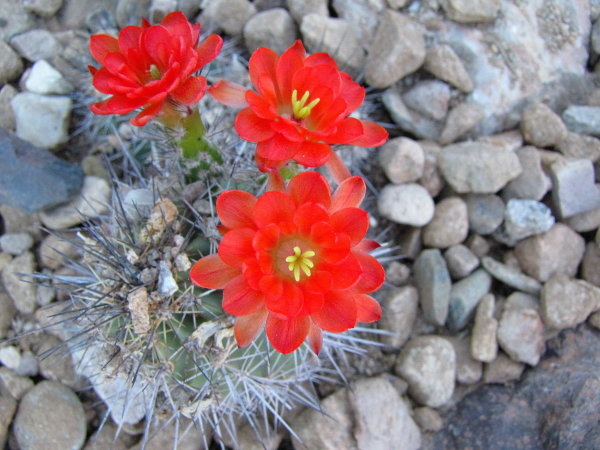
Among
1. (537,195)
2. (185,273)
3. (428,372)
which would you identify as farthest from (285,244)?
(537,195)

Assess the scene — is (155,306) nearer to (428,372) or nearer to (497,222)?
(428,372)

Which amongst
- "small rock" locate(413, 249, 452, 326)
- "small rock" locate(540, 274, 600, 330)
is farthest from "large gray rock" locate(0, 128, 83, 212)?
"small rock" locate(540, 274, 600, 330)

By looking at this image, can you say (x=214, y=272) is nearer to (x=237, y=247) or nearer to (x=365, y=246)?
(x=237, y=247)

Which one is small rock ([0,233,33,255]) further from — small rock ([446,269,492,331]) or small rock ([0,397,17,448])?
small rock ([446,269,492,331])

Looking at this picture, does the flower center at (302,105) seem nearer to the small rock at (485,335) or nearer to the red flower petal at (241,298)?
the red flower petal at (241,298)

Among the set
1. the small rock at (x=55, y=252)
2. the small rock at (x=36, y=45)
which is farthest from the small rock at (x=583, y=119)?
the small rock at (x=36, y=45)
